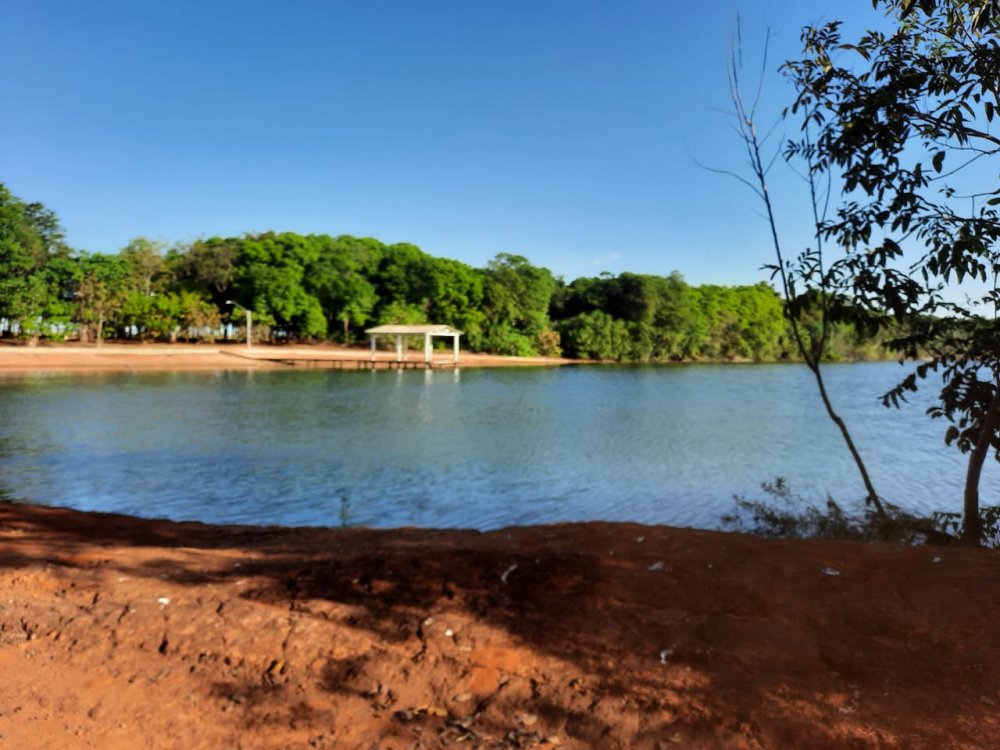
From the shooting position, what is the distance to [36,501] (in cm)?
1016

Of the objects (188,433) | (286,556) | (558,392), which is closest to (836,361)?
(558,392)

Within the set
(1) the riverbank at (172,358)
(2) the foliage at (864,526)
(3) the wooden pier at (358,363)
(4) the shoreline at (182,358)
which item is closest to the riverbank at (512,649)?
(2) the foliage at (864,526)

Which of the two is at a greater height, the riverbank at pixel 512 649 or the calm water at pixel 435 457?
the riverbank at pixel 512 649

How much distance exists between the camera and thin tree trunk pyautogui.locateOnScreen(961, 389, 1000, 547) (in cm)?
592

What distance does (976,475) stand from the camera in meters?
6.16

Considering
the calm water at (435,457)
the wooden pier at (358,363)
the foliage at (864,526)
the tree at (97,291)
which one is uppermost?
the tree at (97,291)

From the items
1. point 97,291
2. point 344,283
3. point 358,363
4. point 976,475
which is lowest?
point 358,363

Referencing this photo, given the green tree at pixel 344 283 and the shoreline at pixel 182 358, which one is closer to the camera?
the shoreline at pixel 182 358

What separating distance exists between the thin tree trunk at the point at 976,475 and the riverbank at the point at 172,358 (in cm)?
4792

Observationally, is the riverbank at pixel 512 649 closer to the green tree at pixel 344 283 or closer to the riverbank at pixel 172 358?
the riverbank at pixel 172 358

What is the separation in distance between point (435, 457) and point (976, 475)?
427 inches

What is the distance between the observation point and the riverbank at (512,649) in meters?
2.75

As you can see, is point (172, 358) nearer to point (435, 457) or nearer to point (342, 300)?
point (342, 300)

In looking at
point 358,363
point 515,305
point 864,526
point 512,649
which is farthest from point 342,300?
point 512,649
